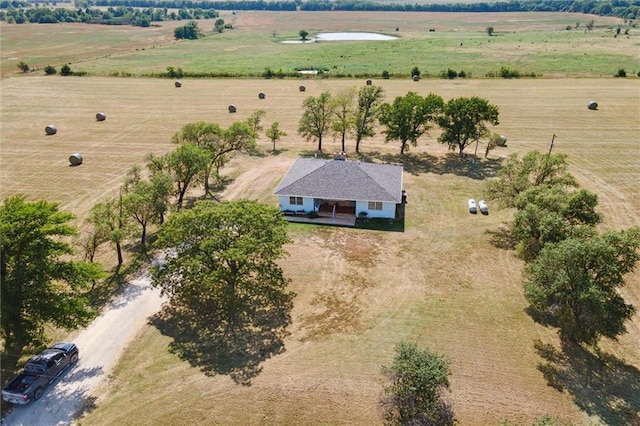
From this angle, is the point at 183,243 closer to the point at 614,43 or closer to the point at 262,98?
the point at 262,98

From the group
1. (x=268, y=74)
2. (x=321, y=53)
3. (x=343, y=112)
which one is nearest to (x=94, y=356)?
(x=343, y=112)

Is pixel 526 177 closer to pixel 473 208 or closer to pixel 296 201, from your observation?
pixel 473 208

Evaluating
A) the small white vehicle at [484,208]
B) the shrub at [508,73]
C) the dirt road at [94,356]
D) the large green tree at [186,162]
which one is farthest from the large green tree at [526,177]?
the shrub at [508,73]

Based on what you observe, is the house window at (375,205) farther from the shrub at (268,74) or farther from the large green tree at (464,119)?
the shrub at (268,74)

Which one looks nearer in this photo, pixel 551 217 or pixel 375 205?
pixel 551 217

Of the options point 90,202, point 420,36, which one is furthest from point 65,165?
point 420,36
